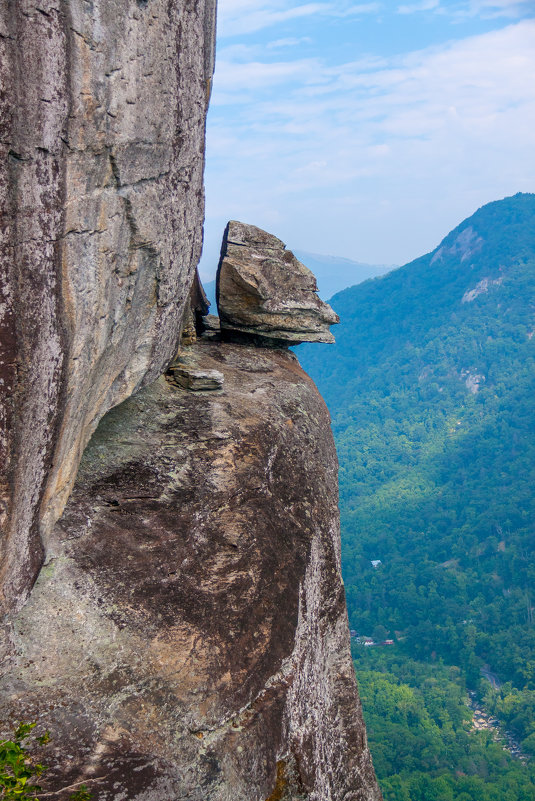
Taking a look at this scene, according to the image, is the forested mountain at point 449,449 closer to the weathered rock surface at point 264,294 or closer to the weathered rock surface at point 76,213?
the weathered rock surface at point 264,294

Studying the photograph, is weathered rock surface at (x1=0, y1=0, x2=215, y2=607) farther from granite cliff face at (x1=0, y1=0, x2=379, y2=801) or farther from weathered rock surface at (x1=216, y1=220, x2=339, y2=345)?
weathered rock surface at (x1=216, y1=220, x2=339, y2=345)

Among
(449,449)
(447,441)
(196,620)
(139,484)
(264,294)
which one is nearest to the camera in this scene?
(196,620)

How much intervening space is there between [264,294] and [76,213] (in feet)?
20.8

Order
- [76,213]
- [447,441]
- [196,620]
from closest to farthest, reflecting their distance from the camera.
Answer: [76,213] → [196,620] → [447,441]

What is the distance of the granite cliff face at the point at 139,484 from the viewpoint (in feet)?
22.2

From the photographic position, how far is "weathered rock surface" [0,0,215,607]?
6.35 meters

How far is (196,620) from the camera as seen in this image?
359 inches

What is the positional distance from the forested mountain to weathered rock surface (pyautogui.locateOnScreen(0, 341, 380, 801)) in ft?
172

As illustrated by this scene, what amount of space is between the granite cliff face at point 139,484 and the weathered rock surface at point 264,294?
201cm

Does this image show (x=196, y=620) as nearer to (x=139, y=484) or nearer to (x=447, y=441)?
(x=139, y=484)

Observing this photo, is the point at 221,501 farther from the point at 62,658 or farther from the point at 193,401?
the point at 62,658

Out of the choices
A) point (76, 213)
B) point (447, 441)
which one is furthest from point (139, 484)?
point (447, 441)

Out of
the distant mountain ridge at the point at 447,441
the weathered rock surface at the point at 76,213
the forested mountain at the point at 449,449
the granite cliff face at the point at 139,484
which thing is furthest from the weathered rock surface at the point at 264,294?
the distant mountain ridge at the point at 447,441

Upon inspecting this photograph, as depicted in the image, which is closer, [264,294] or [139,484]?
[139,484]
